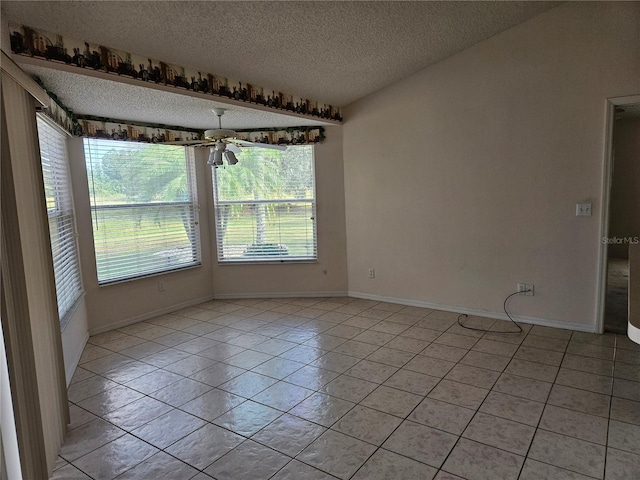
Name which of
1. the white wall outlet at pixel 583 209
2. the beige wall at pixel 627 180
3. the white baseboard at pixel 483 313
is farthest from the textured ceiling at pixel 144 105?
the beige wall at pixel 627 180

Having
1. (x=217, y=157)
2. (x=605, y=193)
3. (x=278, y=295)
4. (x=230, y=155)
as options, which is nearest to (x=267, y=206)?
(x=278, y=295)

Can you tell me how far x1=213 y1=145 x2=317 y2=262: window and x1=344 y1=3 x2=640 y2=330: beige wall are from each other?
64 cm

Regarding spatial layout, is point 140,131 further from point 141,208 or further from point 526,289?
point 526,289

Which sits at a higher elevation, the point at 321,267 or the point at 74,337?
the point at 321,267

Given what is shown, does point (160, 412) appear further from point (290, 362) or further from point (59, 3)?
point (59, 3)

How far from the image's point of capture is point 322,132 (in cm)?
510

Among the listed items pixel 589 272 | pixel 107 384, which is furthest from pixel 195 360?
pixel 589 272

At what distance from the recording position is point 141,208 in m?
4.64

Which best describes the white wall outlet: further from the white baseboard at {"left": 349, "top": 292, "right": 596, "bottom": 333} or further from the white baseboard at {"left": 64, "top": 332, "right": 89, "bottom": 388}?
the white baseboard at {"left": 64, "top": 332, "right": 89, "bottom": 388}

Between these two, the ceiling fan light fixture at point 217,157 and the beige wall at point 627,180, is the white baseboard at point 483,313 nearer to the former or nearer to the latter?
the ceiling fan light fixture at point 217,157

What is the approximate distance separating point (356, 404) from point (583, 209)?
266cm

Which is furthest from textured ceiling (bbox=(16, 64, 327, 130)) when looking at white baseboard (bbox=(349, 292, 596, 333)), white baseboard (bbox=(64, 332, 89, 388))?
white baseboard (bbox=(349, 292, 596, 333))

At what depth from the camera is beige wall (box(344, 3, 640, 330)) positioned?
140 inches

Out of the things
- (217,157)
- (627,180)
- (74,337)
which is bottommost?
(74,337)
